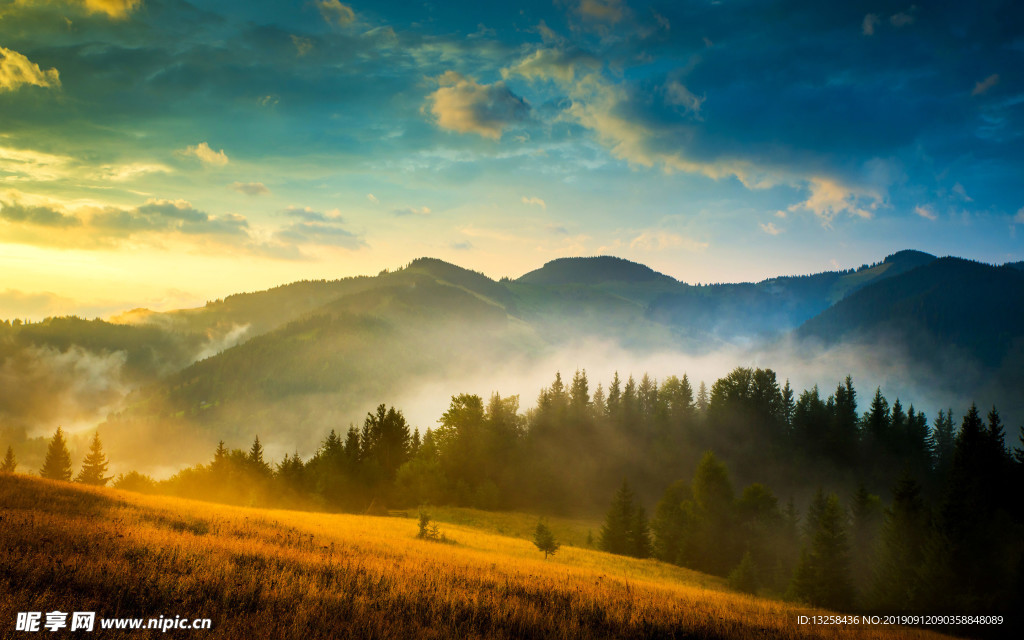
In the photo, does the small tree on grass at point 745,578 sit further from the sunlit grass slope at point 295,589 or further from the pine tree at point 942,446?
the pine tree at point 942,446

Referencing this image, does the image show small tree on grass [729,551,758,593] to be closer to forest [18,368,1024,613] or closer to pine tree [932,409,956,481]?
forest [18,368,1024,613]

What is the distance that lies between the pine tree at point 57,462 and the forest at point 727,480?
417mm

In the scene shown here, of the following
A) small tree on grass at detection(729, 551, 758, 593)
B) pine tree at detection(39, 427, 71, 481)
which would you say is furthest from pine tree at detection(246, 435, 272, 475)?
small tree on grass at detection(729, 551, 758, 593)

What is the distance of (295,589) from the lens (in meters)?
11.5

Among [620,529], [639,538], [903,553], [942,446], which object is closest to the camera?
[903,553]

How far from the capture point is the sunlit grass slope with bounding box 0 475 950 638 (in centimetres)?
980

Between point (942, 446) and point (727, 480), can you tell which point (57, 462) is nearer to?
point (727, 480)

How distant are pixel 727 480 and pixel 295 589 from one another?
217 ft

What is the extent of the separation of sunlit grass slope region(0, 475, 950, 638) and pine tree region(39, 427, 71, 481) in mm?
76390

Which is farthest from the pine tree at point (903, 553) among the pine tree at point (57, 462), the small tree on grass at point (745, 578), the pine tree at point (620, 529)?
the pine tree at point (57, 462)

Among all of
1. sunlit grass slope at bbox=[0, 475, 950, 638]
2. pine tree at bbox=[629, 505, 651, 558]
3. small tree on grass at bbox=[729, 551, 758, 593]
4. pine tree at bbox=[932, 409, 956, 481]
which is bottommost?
pine tree at bbox=[629, 505, 651, 558]

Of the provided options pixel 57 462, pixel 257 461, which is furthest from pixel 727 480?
pixel 57 462

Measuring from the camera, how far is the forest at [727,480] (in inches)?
1786

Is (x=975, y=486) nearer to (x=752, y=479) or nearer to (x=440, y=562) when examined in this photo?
(x=440, y=562)
